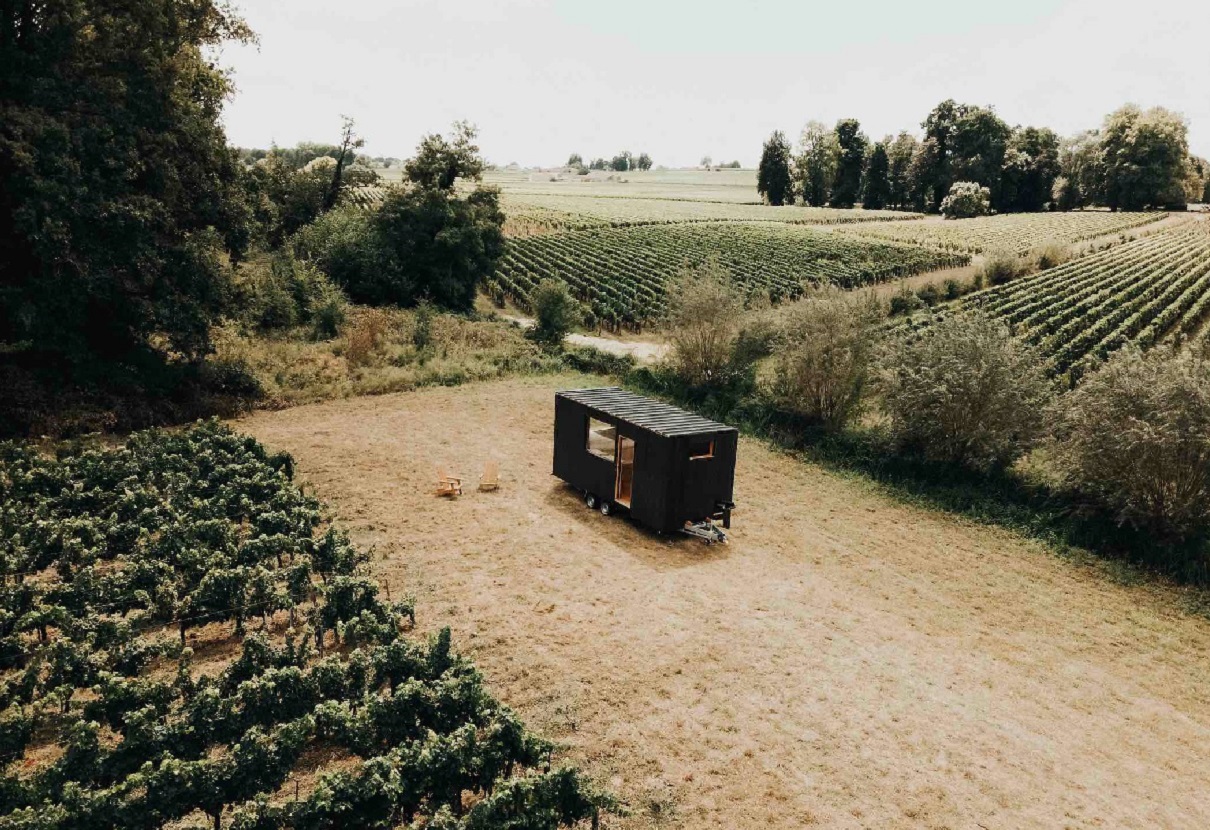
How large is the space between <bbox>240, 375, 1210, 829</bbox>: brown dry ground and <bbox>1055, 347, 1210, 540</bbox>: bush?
76.8 inches

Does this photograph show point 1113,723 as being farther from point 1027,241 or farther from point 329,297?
point 1027,241

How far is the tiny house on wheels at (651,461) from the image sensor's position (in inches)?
621

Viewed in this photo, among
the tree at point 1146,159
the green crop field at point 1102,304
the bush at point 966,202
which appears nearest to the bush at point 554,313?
the green crop field at point 1102,304

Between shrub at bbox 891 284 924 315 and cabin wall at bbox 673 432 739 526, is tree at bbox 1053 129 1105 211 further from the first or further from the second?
cabin wall at bbox 673 432 739 526

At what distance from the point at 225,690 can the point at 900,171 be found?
114855 mm

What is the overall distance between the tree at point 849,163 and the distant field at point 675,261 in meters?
40.2

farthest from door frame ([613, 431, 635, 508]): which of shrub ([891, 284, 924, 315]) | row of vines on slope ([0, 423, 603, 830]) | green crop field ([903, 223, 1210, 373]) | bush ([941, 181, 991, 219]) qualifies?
bush ([941, 181, 991, 219])

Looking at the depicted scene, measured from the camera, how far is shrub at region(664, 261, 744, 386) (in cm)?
2666

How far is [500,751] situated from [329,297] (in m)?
29.0

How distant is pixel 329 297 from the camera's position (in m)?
33.4

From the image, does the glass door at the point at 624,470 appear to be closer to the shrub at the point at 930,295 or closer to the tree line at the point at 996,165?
the shrub at the point at 930,295

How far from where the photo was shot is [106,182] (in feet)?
66.9

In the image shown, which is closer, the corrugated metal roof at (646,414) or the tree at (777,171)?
the corrugated metal roof at (646,414)

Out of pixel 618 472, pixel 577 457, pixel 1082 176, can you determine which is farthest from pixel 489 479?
pixel 1082 176
